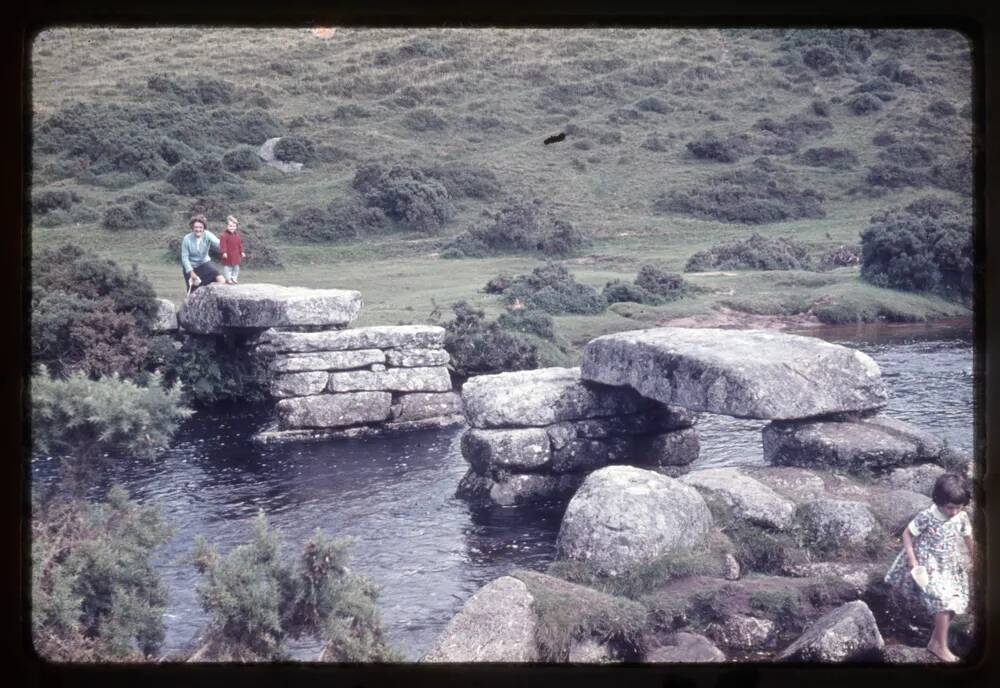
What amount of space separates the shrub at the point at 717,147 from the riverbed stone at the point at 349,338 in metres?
2.80

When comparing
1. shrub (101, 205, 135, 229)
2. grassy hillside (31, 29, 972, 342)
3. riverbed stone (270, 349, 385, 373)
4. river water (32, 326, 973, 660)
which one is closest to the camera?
river water (32, 326, 973, 660)

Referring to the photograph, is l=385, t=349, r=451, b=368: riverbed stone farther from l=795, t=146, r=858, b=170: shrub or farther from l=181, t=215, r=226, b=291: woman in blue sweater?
l=795, t=146, r=858, b=170: shrub

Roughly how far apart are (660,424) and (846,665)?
9.84 ft

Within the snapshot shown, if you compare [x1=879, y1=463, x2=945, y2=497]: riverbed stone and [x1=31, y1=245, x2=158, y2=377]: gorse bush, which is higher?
[x1=31, y1=245, x2=158, y2=377]: gorse bush

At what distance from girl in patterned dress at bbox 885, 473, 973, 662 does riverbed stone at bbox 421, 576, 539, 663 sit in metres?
2.33

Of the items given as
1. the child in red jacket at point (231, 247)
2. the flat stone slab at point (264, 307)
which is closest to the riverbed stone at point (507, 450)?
the flat stone slab at point (264, 307)

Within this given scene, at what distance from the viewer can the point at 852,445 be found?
710 cm

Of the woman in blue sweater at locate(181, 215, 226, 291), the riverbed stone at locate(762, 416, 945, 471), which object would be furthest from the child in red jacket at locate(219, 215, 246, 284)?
the riverbed stone at locate(762, 416, 945, 471)

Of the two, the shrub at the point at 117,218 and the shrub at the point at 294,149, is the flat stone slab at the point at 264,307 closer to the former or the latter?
the shrub at the point at 117,218

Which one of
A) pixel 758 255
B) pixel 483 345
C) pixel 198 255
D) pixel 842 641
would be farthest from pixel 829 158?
pixel 198 255

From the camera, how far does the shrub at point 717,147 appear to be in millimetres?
8469

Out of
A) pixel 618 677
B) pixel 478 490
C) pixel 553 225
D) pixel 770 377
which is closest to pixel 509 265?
pixel 553 225

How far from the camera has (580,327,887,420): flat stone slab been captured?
→ 7004 millimetres

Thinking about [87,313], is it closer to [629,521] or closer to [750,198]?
[629,521]
